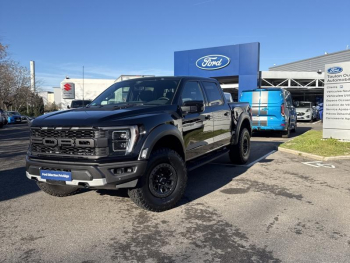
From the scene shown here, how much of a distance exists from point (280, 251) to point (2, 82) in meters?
38.1

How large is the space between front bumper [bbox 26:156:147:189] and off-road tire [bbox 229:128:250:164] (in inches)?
147

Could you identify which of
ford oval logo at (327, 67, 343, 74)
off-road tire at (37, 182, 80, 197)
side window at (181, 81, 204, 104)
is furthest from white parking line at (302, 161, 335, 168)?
off-road tire at (37, 182, 80, 197)

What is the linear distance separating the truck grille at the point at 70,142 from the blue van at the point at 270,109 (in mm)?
9890

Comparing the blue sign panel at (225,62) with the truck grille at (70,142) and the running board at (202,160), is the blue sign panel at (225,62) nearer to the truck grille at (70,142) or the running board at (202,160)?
the running board at (202,160)

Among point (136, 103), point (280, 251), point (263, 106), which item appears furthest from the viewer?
point (263, 106)

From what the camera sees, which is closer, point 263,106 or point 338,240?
point 338,240

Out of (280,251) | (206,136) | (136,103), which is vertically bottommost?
(280,251)

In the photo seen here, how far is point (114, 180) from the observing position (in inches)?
143

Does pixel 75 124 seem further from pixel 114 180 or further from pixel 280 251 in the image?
pixel 280 251

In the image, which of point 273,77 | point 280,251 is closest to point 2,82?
point 273,77

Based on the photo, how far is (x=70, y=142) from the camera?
379 centimetres

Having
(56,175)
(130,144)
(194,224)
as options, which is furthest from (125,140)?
(194,224)

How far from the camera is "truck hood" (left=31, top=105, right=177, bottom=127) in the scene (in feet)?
12.2

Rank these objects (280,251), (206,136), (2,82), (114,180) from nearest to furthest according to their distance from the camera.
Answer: (280,251)
(114,180)
(206,136)
(2,82)
